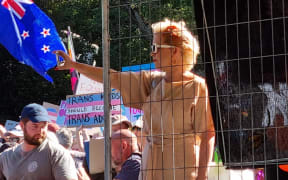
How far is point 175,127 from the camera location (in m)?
5.22

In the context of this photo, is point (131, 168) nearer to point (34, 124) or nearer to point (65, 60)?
point (34, 124)

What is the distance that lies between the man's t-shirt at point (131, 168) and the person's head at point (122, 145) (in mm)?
55

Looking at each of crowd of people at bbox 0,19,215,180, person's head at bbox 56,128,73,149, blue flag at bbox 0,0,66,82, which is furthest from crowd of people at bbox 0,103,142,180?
blue flag at bbox 0,0,66,82

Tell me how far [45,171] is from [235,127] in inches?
62.4

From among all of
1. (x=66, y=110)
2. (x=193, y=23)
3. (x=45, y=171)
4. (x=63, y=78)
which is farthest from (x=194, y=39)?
(x=63, y=78)

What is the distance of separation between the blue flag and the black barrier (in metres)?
6.06

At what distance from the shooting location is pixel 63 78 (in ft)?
99.0

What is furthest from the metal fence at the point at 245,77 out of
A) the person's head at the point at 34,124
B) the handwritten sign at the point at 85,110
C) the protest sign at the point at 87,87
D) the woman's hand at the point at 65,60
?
the protest sign at the point at 87,87

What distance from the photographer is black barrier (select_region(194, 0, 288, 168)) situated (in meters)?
5.02

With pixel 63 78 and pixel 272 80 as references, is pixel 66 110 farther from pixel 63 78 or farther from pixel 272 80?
pixel 63 78

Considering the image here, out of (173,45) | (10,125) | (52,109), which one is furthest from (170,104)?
(10,125)

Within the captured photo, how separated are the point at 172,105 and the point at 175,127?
6.1 inches

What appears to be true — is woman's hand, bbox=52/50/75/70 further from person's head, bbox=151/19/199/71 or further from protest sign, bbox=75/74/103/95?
protest sign, bbox=75/74/103/95

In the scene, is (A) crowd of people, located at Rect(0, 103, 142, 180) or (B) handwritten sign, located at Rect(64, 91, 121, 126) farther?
(B) handwritten sign, located at Rect(64, 91, 121, 126)
